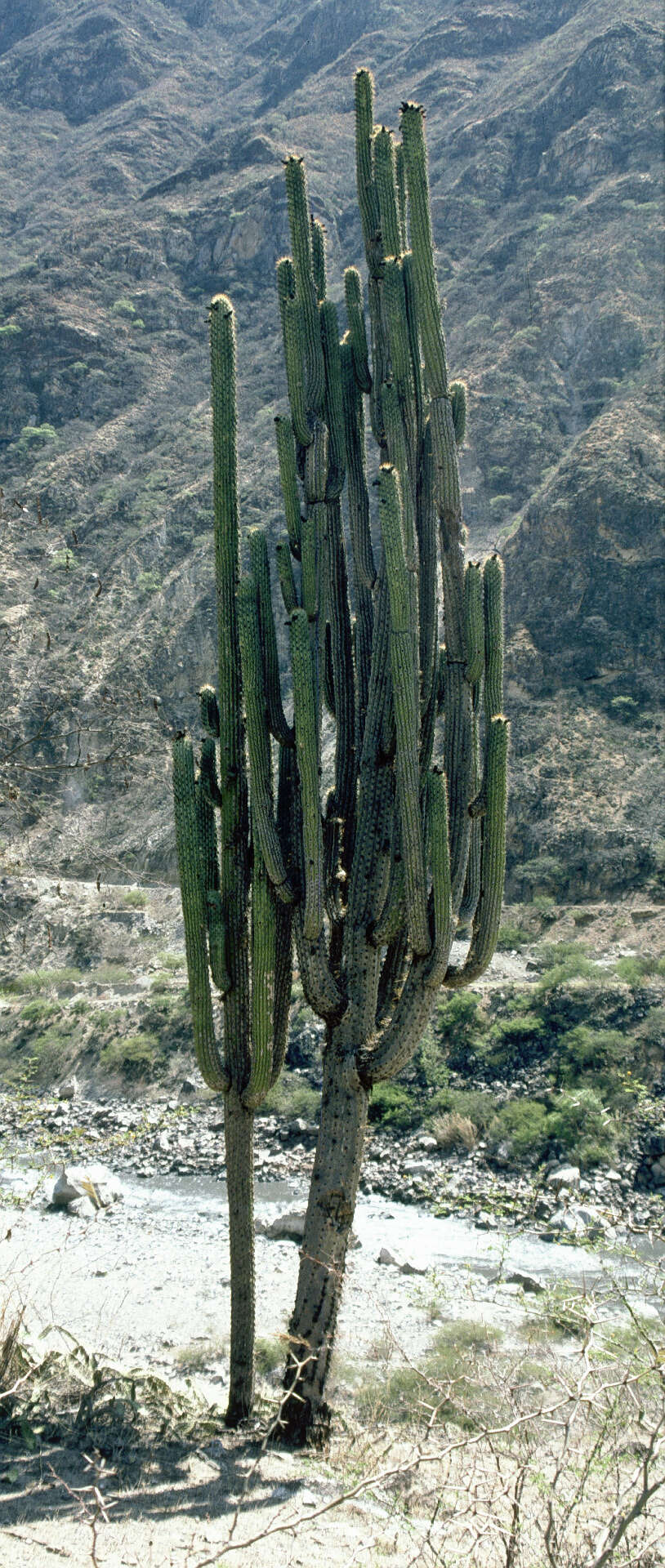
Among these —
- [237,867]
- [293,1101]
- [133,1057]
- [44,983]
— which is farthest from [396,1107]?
[237,867]

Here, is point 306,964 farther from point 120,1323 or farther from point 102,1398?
point 120,1323

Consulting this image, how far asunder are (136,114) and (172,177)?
51.9 feet

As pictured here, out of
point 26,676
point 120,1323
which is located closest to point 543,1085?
point 120,1323

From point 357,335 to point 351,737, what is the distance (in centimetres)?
252

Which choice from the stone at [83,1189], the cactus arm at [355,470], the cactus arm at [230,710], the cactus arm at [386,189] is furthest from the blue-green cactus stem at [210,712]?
the stone at [83,1189]

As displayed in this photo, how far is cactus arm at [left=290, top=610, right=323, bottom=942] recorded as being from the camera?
5.57 meters

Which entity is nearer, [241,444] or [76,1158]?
[76,1158]

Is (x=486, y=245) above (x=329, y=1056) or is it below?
above

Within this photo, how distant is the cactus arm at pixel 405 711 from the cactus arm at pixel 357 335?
4.63 feet

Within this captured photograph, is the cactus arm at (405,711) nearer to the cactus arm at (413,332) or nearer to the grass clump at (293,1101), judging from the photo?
the cactus arm at (413,332)

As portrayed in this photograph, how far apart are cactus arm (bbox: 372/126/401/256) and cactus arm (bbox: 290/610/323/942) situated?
2.52m

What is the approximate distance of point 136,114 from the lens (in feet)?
209

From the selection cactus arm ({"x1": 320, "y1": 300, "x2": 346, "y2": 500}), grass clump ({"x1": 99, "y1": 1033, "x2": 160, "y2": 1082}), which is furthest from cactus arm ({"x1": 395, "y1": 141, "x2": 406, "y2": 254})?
grass clump ({"x1": 99, "y1": 1033, "x2": 160, "y2": 1082})

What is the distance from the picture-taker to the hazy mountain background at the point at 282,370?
940 inches
